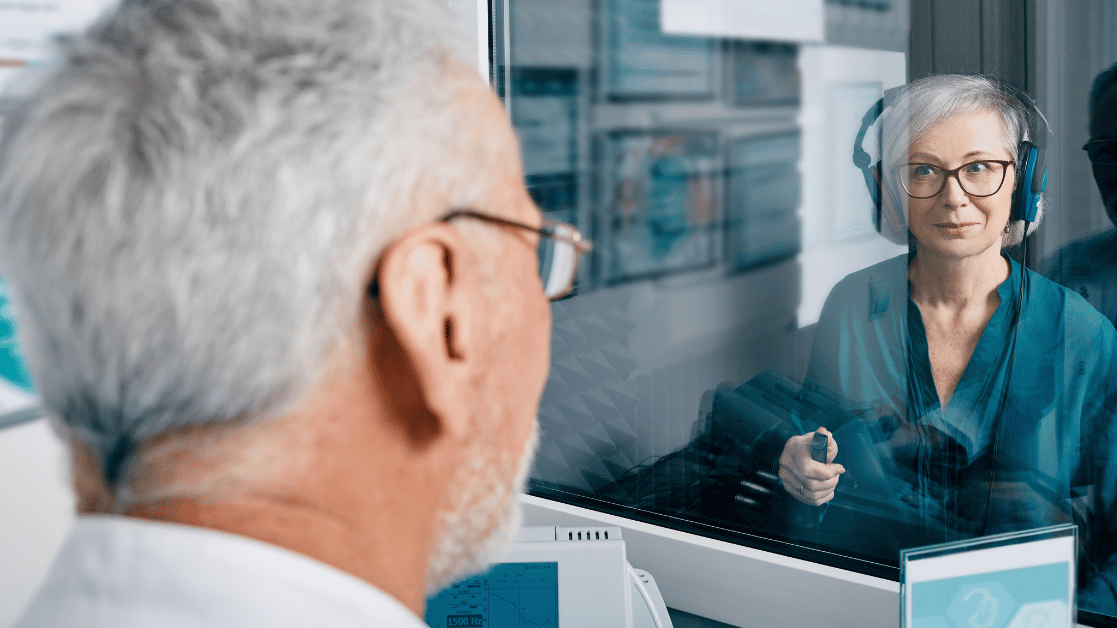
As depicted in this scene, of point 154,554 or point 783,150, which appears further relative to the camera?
point 783,150

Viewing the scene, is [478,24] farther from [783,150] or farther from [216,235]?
[216,235]

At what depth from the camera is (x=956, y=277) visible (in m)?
1.09

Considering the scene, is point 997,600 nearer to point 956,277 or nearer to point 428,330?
point 956,277

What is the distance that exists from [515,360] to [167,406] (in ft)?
0.80

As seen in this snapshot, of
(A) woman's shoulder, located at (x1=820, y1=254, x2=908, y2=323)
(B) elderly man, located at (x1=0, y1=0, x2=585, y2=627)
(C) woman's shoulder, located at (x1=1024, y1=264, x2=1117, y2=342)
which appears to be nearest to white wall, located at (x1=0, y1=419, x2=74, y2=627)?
(B) elderly man, located at (x1=0, y1=0, x2=585, y2=627)

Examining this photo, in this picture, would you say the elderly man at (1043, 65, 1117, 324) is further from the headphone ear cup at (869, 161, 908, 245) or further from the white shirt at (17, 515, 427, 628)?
the white shirt at (17, 515, 427, 628)

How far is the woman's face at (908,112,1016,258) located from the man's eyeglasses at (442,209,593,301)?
65cm

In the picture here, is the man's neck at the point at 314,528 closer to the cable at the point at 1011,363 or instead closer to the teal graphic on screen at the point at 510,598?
the teal graphic on screen at the point at 510,598

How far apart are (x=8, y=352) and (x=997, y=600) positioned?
1565mm

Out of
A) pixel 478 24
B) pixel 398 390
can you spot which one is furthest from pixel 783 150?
pixel 398 390

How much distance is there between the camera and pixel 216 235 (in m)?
0.43

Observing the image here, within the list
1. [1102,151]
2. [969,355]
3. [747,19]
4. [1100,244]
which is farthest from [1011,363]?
[747,19]

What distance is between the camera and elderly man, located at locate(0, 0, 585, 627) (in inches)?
17.2

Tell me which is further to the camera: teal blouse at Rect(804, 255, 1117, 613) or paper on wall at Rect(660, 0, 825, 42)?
paper on wall at Rect(660, 0, 825, 42)
